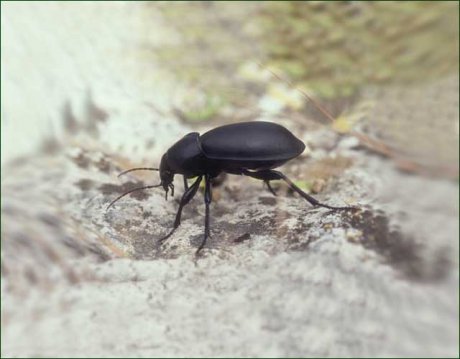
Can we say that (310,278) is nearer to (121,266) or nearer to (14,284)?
(121,266)

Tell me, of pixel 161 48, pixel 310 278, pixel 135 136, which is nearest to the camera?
pixel 310 278

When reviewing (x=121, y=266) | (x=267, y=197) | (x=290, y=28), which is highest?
(x=290, y=28)

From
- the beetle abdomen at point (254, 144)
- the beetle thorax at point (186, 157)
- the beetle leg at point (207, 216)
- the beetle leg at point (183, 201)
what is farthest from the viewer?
the beetle thorax at point (186, 157)

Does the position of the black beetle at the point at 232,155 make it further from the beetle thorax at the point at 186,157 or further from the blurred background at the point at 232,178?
the blurred background at the point at 232,178

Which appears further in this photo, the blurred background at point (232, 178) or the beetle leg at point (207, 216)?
the beetle leg at point (207, 216)

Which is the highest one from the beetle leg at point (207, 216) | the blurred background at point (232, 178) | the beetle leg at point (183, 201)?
the blurred background at point (232, 178)

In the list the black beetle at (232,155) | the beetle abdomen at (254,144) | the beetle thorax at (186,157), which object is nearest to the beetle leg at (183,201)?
the black beetle at (232,155)

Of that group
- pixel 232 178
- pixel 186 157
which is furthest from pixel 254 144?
pixel 232 178

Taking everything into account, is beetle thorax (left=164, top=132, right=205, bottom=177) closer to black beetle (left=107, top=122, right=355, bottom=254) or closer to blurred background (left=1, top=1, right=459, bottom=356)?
black beetle (left=107, top=122, right=355, bottom=254)

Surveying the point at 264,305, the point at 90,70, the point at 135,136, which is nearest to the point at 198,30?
the point at 90,70
